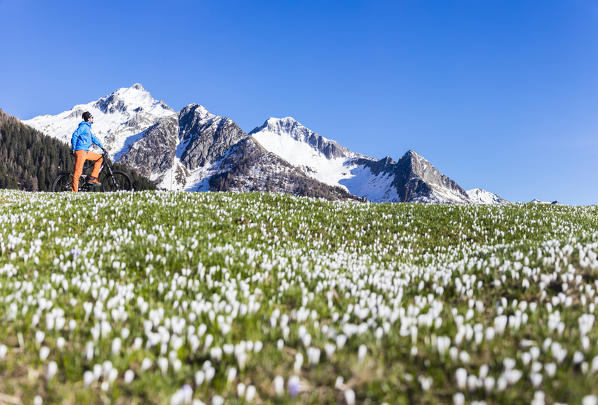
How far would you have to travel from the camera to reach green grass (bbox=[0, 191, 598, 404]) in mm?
3023

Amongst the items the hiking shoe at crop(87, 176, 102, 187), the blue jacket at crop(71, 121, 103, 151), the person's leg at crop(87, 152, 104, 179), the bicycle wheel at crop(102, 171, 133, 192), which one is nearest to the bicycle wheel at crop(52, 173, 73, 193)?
the hiking shoe at crop(87, 176, 102, 187)

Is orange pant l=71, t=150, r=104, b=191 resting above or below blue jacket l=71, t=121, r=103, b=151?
below

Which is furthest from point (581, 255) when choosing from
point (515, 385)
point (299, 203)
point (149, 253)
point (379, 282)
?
point (299, 203)

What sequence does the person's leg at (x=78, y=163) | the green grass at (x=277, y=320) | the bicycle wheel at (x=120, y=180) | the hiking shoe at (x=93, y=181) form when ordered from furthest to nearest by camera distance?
the bicycle wheel at (x=120, y=180), the hiking shoe at (x=93, y=181), the person's leg at (x=78, y=163), the green grass at (x=277, y=320)

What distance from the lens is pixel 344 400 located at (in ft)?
9.84

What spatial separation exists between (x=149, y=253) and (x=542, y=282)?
7183mm

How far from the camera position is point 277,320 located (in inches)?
173

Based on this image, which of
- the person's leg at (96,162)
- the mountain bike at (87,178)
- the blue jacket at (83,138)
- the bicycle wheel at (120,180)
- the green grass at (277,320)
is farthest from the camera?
the bicycle wheel at (120,180)

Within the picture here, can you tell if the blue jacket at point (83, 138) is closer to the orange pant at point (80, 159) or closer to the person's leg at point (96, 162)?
the orange pant at point (80, 159)

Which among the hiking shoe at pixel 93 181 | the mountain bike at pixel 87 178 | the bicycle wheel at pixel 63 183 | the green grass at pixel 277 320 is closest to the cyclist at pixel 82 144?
the hiking shoe at pixel 93 181

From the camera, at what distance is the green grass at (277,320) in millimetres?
3023

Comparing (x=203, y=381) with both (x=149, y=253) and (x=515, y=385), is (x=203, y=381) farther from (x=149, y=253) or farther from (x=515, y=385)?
(x=149, y=253)

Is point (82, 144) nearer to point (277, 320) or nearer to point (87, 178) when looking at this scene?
point (87, 178)

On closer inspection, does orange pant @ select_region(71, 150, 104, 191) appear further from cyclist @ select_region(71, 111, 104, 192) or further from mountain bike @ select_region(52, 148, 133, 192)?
mountain bike @ select_region(52, 148, 133, 192)
